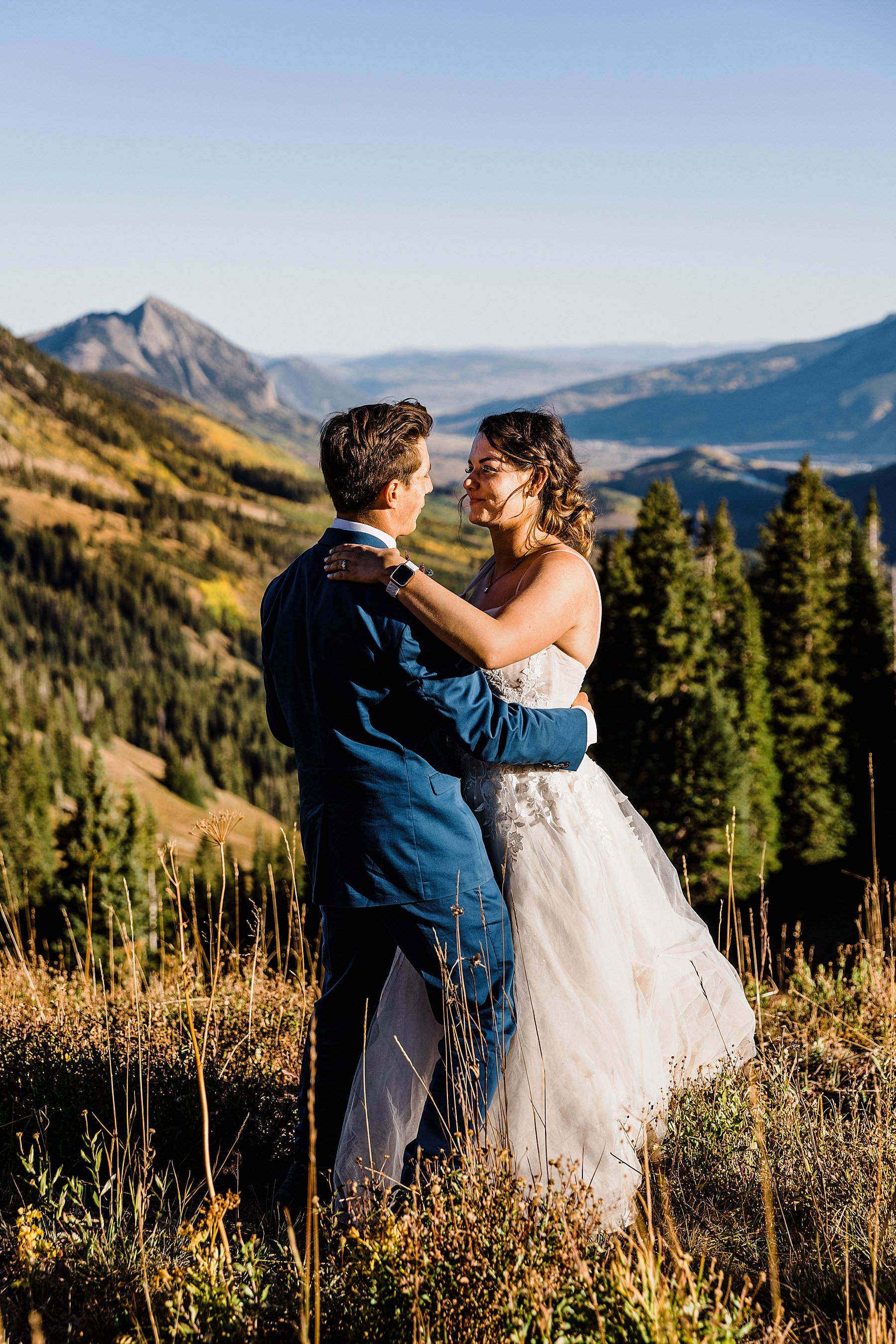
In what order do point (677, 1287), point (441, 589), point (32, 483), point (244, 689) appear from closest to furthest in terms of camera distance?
point (677, 1287)
point (441, 589)
point (244, 689)
point (32, 483)

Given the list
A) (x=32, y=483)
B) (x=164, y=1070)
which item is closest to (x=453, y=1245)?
(x=164, y=1070)

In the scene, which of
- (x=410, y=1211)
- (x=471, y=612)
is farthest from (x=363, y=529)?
(x=410, y=1211)

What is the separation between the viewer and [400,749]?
2848mm

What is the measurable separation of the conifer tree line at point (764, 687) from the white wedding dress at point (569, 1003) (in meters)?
29.8

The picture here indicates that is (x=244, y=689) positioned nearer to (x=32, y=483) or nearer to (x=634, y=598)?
(x=32, y=483)

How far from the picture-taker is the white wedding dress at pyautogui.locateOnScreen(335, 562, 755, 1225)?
2990 millimetres

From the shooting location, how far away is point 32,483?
171250 millimetres

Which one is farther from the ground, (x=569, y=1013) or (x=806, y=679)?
(x=569, y=1013)

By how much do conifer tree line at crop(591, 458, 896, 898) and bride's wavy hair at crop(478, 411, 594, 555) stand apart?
97.8 feet

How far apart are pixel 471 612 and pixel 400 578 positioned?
223mm

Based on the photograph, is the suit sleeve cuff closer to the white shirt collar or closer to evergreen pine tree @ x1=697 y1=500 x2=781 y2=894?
the white shirt collar

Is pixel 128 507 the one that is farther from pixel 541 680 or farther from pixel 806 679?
pixel 541 680

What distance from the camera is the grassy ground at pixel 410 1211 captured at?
2148mm

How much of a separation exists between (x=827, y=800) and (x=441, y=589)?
36.6 meters
